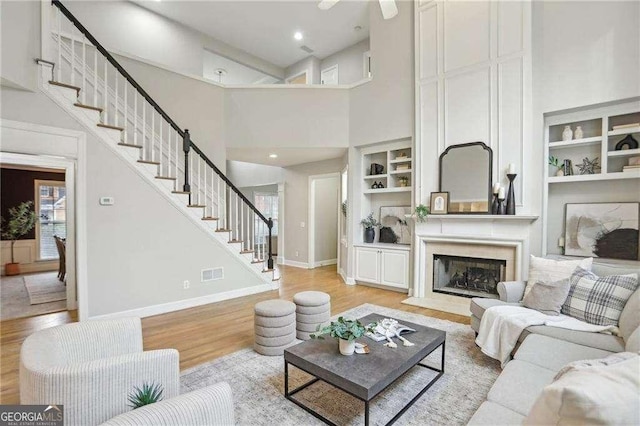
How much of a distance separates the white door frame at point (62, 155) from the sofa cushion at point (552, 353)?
4.53 meters

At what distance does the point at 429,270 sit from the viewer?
16.4ft

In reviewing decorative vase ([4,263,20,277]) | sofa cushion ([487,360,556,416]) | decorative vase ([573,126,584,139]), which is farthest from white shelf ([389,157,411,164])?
decorative vase ([4,263,20,277])

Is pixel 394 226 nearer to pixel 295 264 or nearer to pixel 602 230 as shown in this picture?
pixel 602 230

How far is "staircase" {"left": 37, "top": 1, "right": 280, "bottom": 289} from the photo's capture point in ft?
12.2

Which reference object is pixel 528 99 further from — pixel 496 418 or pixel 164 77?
pixel 164 77

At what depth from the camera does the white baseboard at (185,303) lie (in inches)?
157

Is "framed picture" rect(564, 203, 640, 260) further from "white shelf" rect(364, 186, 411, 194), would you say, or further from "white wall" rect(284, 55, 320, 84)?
"white wall" rect(284, 55, 320, 84)

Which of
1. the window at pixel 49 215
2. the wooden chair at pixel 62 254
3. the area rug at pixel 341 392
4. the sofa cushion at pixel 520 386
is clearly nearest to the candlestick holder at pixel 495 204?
the area rug at pixel 341 392

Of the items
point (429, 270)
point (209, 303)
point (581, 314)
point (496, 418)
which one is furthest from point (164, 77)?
point (581, 314)

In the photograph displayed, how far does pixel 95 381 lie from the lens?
4.92ft

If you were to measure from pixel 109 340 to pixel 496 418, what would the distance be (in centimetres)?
232

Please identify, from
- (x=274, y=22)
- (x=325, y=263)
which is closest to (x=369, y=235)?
(x=325, y=263)

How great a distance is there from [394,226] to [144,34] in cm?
623

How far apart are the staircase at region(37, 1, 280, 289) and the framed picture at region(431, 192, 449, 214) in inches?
114
